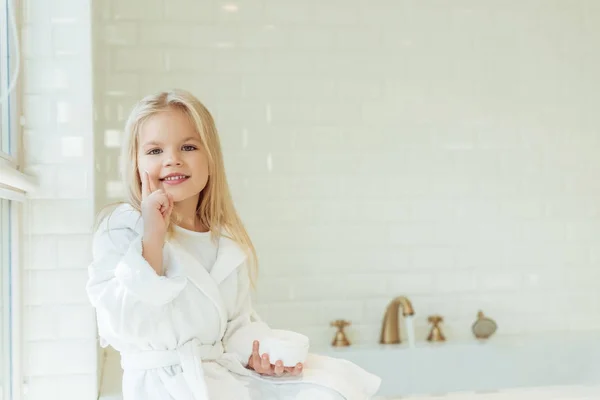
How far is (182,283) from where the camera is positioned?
1.40 meters

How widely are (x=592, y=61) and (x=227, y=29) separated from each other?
4.86 feet

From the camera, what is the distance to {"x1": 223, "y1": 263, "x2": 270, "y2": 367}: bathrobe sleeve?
1572mm

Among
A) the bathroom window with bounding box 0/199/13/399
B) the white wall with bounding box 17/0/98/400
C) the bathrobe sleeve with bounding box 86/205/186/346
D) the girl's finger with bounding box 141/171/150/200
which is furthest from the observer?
the white wall with bounding box 17/0/98/400

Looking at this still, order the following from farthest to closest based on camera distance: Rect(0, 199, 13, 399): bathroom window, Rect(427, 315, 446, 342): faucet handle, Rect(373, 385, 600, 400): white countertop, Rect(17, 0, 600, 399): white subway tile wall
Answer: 1. Rect(427, 315, 446, 342): faucet handle
2. Rect(17, 0, 600, 399): white subway tile wall
3. Rect(373, 385, 600, 400): white countertop
4. Rect(0, 199, 13, 399): bathroom window

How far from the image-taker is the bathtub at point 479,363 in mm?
2787

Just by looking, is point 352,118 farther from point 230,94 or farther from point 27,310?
point 27,310

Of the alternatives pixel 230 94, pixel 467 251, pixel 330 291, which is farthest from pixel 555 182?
pixel 230 94

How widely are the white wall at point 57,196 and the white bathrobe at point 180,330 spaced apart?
215mm

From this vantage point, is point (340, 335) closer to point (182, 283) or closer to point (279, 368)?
point (279, 368)

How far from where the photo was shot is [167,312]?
4.72 feet

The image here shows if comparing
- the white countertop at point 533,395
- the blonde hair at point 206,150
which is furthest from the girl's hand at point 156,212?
the white countertop at point 533,395

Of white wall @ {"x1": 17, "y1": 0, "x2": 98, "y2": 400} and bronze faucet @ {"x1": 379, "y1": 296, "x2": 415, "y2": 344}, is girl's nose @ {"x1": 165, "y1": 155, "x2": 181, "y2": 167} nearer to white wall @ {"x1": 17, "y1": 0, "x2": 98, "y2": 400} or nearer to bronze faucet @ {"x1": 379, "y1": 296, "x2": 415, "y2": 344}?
white wall @ {"x1": 17, "y1": 0, "x2": 98, "y2": 400}

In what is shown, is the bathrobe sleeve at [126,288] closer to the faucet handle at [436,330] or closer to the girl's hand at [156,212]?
the girl's hand at [156,212]

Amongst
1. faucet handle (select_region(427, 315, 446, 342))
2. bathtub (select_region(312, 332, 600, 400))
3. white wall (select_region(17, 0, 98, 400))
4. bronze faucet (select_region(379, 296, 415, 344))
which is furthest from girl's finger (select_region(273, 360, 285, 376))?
faucet handle (select_region(427, 315, 446, 342))
